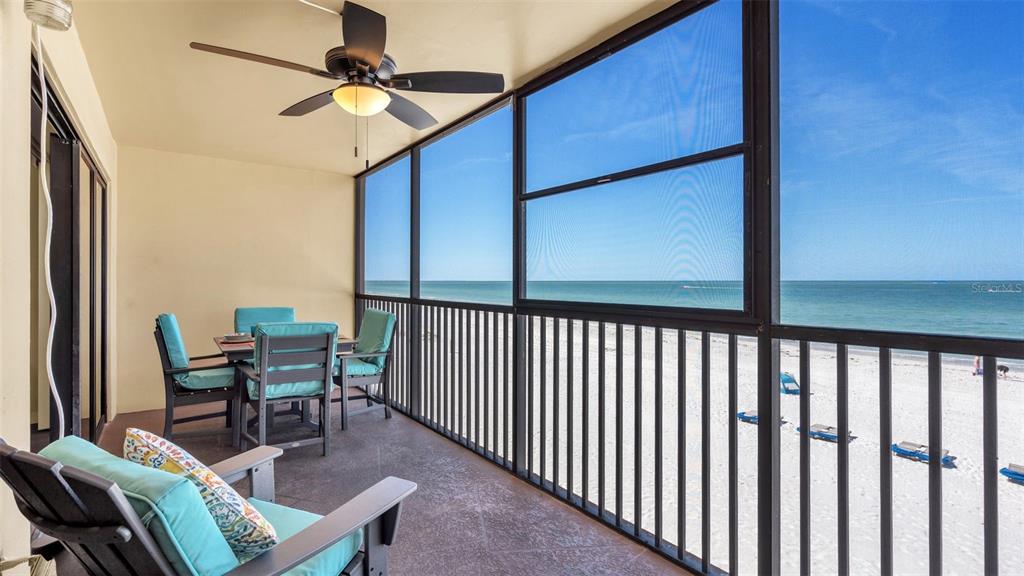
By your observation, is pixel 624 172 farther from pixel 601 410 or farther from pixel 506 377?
pixel 506 377

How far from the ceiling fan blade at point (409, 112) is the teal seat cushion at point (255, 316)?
2798 millimetres

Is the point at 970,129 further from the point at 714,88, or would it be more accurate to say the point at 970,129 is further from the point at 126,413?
the point at 126,413

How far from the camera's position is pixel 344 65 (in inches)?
94.0

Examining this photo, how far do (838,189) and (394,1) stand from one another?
205 centimetres

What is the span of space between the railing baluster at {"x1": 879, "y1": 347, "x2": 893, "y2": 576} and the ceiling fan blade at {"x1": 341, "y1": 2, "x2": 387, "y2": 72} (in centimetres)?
227

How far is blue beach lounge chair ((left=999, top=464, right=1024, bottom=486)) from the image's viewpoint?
1.48 metres

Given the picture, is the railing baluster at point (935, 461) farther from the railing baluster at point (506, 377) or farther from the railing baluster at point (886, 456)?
the railing baluster at point (506, 377)

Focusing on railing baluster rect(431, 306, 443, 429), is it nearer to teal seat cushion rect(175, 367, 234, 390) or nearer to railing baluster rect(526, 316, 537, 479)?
railing baluster rect(526, 316, 537, 479)

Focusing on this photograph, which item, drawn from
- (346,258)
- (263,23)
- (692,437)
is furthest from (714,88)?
(346,258)

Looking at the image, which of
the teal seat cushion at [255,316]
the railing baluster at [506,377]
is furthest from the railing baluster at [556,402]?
the teal seat cushion at [255,316]

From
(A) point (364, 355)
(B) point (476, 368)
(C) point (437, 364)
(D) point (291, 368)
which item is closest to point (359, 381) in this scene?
(A) point (364, 355)

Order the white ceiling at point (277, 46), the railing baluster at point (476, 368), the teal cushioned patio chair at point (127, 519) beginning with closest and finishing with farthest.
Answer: the teal cushioned patio chair at point (127, 519)
the white ceiling at point (277, 46)
the railing baluster at point (476, 368)

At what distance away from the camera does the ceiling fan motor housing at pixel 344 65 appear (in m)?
2.32

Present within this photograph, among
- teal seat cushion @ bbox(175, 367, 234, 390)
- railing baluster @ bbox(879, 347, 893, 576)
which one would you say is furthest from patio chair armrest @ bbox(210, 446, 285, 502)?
teal seat cushion @ bbox(175, 367, 234, 390)
